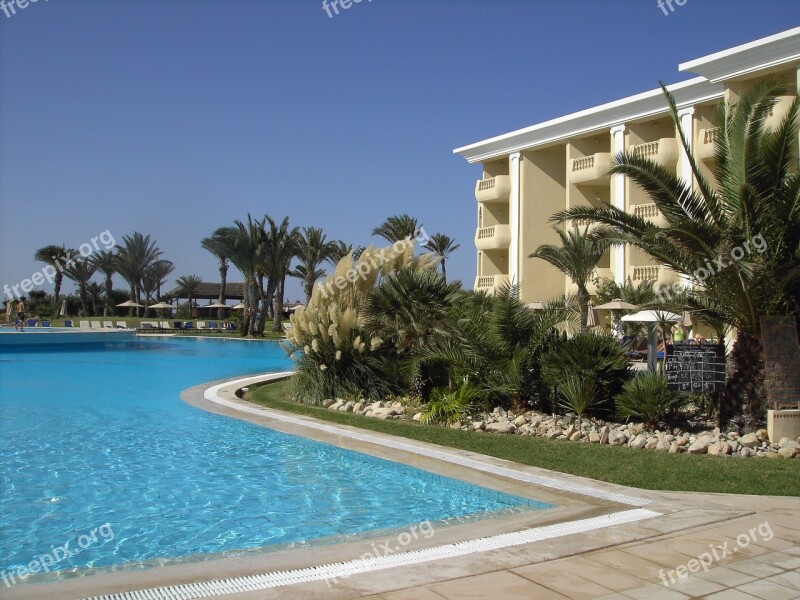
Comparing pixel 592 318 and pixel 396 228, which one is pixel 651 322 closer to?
pixel 592 318

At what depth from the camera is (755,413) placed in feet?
33.5

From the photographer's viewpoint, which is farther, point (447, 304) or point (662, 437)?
point (447, 304)

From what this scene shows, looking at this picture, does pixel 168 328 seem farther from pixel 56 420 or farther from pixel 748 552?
pixel 748 552

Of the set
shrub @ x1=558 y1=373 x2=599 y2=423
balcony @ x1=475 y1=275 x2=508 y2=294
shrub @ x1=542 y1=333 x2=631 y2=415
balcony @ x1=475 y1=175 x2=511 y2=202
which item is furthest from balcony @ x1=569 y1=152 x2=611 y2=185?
shrub @ x1=558 y1=373 x2=599 y2=423

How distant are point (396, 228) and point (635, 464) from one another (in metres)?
44.7

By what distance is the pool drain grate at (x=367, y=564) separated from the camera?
4770mm

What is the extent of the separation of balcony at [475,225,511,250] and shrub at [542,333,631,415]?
22244 millimetres

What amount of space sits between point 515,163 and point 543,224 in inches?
121

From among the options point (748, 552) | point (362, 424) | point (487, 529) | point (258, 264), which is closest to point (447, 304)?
point (362, 424)

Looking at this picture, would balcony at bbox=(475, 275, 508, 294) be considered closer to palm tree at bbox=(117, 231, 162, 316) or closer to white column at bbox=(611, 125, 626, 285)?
white column at bbox=(611, 125, 626, 285)

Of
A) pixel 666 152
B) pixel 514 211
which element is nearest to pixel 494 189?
pixel 514 211

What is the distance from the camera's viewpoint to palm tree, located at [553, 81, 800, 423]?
33.0 ft

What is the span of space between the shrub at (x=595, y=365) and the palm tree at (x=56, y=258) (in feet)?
203

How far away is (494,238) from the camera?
3444 centimetres
